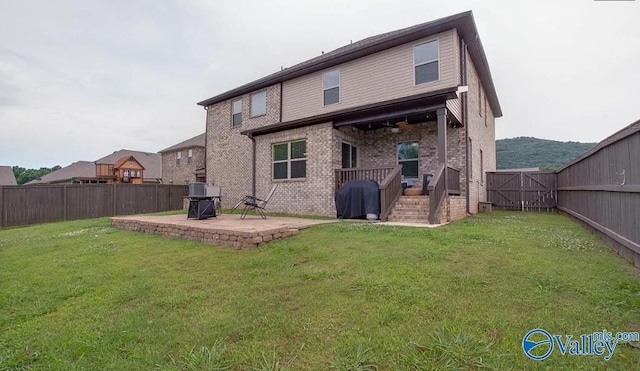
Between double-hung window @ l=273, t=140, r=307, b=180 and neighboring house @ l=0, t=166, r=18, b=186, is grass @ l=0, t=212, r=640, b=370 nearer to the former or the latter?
double-hung window @ l=273, t=140, r=307, b=180

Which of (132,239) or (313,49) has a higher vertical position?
(313,49)

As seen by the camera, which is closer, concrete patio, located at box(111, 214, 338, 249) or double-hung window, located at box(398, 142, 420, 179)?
concrete patio, located at box(111, 214, 338, 249)

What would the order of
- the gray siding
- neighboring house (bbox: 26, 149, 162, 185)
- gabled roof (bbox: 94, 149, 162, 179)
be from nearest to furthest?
1. the gray siding
2. neighboring house (bbox: 26, 149, 162, 185)
3. gabled roof (bbox: 94, 149, 162, 179)

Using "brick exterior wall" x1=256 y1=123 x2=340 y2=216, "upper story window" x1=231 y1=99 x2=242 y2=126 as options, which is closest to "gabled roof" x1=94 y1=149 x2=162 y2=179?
"upper story window" x1=231 y1=99 x2=242 y2=126

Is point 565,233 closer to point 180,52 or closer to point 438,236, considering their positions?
point 438,236

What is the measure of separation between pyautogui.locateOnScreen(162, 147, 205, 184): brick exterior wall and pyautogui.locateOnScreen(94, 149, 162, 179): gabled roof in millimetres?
10025

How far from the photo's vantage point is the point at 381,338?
199 cm

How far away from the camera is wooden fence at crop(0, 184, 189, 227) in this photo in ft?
40.4

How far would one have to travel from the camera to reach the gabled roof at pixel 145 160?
109 feet

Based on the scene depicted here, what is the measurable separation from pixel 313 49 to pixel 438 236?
49.0ft

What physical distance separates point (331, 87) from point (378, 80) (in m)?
1.99

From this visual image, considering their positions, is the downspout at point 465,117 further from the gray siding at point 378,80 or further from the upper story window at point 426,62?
the upper story window at point 426,62

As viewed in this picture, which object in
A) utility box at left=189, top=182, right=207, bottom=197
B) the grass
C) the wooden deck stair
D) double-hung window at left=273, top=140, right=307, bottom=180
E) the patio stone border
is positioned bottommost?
the grass

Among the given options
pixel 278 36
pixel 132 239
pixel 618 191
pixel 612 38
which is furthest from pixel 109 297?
pixel 278 36
